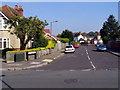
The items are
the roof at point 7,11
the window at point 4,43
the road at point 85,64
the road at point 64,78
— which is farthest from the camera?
the roof at point 7,11

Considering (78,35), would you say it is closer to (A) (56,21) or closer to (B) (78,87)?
(A) (56,21)

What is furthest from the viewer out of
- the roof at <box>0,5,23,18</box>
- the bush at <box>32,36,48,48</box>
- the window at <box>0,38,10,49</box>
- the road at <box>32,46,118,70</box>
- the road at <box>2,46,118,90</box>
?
the bush at <box>32,36,48,48</box>

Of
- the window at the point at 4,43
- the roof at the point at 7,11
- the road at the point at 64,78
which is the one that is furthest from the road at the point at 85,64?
the roof at the point at 7,11

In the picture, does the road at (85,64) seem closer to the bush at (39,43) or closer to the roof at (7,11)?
the roof at (7,11)

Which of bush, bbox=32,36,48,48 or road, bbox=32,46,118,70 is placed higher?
bush, bbox=32,36,48,48

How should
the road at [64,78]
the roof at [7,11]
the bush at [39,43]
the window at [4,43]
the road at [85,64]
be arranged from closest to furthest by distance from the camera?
the road at [64,78] → the road at [85,64] → the window at [4,43] → the roof at [7,11] → the bush at [39,43]

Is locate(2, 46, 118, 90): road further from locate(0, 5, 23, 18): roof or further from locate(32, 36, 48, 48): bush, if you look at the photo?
locate(32, 36, 48, 48): bush

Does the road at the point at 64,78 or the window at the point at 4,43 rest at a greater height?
the window at the point at 4,43

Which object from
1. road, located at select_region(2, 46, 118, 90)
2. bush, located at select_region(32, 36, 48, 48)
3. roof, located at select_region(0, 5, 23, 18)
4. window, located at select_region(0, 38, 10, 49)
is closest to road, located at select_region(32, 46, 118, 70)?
road, located at select_region(2, 46, 118, 90)

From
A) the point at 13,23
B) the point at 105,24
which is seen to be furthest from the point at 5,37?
the point at 105,24

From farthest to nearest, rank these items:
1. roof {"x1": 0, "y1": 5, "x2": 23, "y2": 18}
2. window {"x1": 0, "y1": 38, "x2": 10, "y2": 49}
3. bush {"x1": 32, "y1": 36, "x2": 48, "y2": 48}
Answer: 1. bush {"x1": 32, "y1": 36, "x2": 48, "y2": 48}
2. roof {"x1": 0, "y1": 5, "x2": 23, "y2": 18}
3. window {"x1": 0, "y1": 38, "x2": 10, "y2": 49}

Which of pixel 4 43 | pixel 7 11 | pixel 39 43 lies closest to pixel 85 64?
pixel 4 43

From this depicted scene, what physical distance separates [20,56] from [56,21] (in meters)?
16.5

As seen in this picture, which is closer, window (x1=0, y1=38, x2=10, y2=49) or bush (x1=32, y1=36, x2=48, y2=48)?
window (x1=0, y1=38, x2=10, y2=49)
